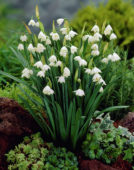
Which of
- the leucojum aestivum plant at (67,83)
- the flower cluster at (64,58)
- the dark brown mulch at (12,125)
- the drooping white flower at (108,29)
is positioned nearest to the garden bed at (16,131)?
the dark brown mulch at (12,125)

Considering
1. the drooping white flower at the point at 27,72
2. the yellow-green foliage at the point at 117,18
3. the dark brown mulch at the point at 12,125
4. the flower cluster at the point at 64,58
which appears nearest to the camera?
the flower cluster at the point at 64,58

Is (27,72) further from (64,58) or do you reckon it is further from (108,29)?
(108,29)

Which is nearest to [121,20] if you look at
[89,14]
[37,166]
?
[89,14]

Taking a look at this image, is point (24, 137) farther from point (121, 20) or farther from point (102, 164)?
point (121, 20)

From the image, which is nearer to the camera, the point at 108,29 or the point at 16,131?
the point at 108,29

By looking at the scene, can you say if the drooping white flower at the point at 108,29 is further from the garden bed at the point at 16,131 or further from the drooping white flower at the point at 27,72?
the garden bed at the point at 16,131

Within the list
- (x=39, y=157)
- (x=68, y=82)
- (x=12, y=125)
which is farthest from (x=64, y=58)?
(x=39, y=157)
